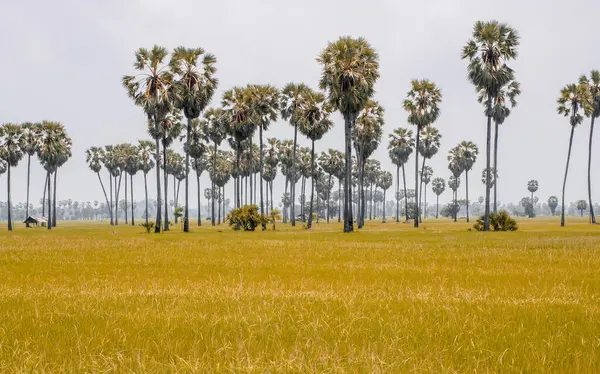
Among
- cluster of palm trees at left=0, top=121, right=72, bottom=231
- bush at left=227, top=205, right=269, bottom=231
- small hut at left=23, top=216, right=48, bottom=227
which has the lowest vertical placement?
small hut at left=23, top=216, right=48, bottom=227

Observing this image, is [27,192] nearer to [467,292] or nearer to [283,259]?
[283,259]

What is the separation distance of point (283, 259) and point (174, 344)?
46.6 feet

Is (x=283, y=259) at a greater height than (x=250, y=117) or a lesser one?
lesser

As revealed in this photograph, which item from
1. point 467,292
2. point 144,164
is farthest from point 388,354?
point 144,164

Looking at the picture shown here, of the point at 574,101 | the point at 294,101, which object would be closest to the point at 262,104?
the point at 294,101

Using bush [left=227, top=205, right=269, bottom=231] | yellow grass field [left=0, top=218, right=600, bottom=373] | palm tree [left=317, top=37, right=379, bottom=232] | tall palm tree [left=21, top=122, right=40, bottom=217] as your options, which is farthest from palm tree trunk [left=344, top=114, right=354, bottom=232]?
tall palm tree [left=21, top=122, right=40, bottom=217]

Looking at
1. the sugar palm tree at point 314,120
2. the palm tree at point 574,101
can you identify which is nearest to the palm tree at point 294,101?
the sugar palm tree at point 314,120

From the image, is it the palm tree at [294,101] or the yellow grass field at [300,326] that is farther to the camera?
the palm tree at [294,101]

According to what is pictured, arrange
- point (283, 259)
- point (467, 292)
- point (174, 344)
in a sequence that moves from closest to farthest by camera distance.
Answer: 1. point (174, 344)
2. point (467, 292)
3. point (283, 259)

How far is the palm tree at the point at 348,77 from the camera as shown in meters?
53.8

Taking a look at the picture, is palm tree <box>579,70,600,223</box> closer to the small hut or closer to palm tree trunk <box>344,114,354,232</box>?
palm tree trunk <box>344,114,354,232</box>

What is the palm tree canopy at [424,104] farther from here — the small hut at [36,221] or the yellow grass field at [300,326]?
the small hut at [36,221]

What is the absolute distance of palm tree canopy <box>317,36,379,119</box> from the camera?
177 feet

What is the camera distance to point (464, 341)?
247 inches
